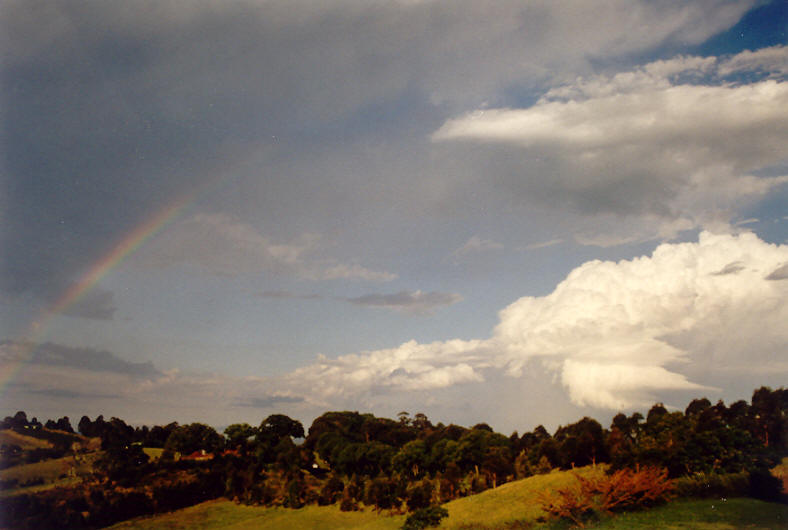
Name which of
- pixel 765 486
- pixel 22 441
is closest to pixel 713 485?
pixel 765 486

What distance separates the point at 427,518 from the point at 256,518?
1309 inches

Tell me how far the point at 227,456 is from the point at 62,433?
32945 millimetres

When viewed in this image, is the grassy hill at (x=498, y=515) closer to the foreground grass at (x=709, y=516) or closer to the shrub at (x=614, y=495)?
the foreground grass at (x=709, y=516)

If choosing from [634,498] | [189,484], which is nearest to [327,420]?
[189,484]

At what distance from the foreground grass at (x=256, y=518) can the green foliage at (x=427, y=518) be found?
1061 cm

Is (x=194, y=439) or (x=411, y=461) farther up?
(x=194, y=439)

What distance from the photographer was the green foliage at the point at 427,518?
55.0 metres

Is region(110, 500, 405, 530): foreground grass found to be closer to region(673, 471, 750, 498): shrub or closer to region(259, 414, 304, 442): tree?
region(259, 414, 304, 442): tree

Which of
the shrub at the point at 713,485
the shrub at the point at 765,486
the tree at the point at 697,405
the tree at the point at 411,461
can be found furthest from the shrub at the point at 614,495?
the tree at the point at 697,405

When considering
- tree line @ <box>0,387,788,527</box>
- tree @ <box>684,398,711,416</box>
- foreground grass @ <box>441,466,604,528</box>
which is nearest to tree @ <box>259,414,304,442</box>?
tree line @ <box>0,387,788,527</box>

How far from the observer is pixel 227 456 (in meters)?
99.2

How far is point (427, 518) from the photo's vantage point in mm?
55625

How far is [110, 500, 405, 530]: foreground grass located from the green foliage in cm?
1061

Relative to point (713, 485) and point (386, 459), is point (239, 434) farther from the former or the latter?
point (713, 485)
